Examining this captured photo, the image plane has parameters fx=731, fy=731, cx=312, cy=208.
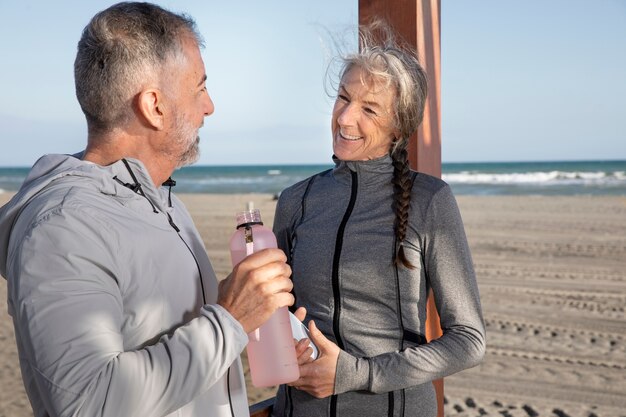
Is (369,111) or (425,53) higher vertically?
(425,53)

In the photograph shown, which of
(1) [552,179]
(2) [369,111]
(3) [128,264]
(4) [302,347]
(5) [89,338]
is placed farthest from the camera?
(1) [552,179]

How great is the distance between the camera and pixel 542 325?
7.12 m

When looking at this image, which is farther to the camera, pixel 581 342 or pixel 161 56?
pixel 581 342

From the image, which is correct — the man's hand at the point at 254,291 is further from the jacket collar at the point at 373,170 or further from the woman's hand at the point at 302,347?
the jacket collar at the point at 373,170

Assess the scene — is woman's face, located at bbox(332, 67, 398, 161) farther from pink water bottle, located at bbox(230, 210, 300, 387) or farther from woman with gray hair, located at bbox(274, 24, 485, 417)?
pink water bottle, located at bbox(230, 210, 300, 387)

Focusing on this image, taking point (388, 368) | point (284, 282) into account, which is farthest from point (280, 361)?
point (388, 368)

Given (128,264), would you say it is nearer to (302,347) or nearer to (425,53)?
(302,347)

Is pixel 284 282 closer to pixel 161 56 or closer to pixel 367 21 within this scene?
pixel 161 56

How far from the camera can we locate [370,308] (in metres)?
1.91

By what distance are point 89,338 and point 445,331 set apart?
103cm

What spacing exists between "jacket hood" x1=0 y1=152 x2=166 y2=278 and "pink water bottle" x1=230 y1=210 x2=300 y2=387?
0.18 metres

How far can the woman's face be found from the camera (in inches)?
78.5

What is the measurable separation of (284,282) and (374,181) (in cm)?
78

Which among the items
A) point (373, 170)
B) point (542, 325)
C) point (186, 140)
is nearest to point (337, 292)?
point (373, 170)
